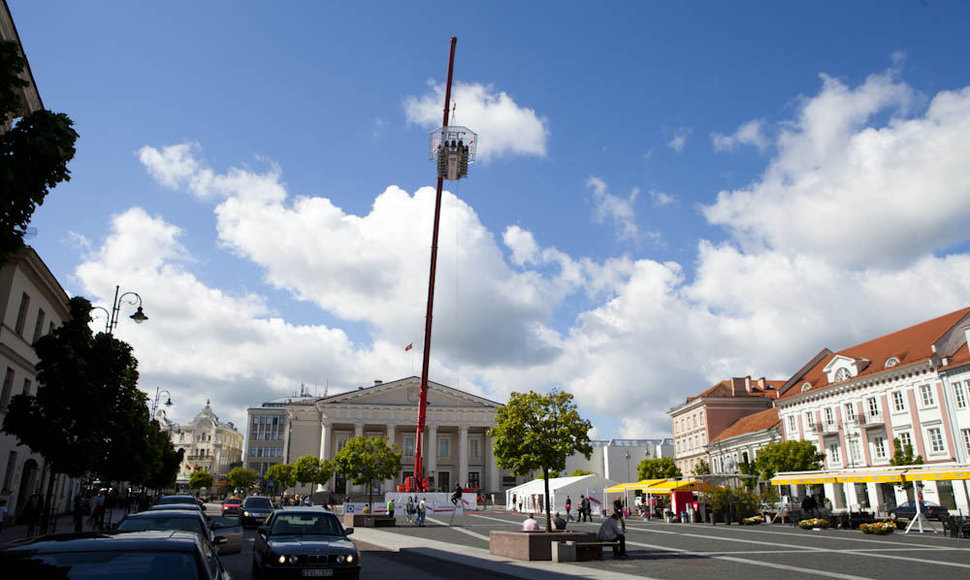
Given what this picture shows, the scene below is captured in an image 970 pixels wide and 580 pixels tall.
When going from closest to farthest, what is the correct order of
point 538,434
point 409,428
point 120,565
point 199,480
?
point 120,565 < point 538,434 < point 409,428 < point 199,480

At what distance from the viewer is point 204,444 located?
141 meters

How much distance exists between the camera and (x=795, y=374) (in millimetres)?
62594

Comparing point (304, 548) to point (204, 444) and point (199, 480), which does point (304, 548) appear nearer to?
point (199, 480)

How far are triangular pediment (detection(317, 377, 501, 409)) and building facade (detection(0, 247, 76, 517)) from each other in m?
47.1

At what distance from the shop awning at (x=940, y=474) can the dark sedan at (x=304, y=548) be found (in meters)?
28.7

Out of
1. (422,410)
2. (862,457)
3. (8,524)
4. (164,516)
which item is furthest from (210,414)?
(164,516)

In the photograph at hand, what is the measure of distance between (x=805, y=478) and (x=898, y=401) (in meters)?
10.7

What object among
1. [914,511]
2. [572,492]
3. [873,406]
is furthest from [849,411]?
[572,492]

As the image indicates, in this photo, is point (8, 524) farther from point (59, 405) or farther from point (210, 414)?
point (210, 414)

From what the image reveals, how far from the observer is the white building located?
39.3m

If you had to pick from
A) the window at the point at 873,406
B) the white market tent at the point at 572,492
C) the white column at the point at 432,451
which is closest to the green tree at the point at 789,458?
the window at the point at 873,406

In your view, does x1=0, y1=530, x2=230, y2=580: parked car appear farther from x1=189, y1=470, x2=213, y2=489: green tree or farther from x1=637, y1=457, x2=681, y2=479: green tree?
x1=189, y1=470, x2=213, y2=489: green tree

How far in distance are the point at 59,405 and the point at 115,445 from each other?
351 inches

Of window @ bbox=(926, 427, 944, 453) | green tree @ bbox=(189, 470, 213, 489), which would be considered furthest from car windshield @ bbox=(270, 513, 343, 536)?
green tree @ bbox=(189, 470, 213, 489)
